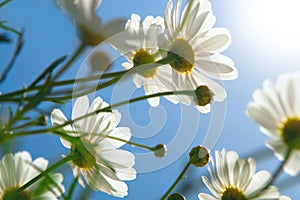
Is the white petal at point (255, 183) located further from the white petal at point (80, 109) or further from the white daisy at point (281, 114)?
the white petal at point (80, 109)

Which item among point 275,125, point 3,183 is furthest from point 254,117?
point 3,183

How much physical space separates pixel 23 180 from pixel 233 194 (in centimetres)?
27

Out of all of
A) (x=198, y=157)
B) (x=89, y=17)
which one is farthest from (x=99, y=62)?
(x=198, y=157)

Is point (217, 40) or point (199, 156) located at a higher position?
point (217, 40)

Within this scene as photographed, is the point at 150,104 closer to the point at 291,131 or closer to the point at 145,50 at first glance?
the point at 145,50

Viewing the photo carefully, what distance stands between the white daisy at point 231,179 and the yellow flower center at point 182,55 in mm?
119

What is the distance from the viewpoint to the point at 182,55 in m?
0.60

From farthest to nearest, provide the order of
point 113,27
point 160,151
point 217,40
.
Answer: point 217,40 → point 160,151 → point 113,27

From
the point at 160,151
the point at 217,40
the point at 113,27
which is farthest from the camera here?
the point at 217,40

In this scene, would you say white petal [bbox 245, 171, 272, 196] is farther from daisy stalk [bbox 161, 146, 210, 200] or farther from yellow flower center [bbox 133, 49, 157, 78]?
yellow flower center [bbox 133, 49, 157, 78]

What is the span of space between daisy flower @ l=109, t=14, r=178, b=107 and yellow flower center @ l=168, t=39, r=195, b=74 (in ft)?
0.05

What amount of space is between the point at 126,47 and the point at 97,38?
0.22ft

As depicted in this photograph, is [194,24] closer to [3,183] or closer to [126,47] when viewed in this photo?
[126,47]

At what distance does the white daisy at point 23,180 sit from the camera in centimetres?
42
